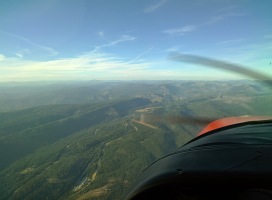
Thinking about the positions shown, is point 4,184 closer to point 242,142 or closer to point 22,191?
point 22,191

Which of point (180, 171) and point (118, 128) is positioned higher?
point (180, 171)

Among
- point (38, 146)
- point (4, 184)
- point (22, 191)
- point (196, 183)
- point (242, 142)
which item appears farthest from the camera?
point (38, 146)

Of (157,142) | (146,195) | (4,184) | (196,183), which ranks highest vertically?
(196,183)

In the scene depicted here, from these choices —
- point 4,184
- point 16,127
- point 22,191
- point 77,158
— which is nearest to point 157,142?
point 77,158

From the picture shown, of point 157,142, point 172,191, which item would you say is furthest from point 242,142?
point 157,142

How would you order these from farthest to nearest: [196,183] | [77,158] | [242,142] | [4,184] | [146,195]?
[77,158] → [4,184] → [242,142] → [146,195] → [196,183]

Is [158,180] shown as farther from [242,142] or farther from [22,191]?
[22,191]

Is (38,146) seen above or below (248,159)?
below

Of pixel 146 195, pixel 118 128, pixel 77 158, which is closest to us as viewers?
pixel 146 195

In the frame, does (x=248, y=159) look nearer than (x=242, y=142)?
Yes
